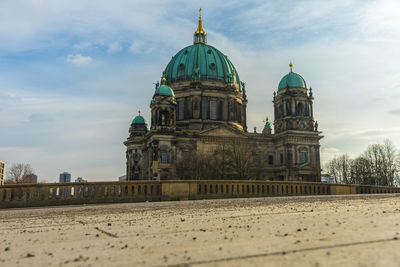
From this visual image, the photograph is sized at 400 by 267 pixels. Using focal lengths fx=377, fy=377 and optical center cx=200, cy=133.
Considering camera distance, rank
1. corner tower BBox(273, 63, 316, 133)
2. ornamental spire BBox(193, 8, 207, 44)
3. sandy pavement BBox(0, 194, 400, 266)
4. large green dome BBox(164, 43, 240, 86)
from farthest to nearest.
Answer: ornamental spire BBox(193, 8, 207, 44) → large green dome BBox(164, 43, 240, 86) → corner tower BBox(273, 63, 316, 133) → sandy pavement BBox(0, 194, 400, 266)

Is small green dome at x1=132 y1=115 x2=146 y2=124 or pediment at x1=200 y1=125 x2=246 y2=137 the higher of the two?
small green dome at x1=132 y1=115 x2=146 y2=124

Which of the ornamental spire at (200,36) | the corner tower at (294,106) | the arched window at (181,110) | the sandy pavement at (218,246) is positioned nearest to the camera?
the sandy pavement at (218,246)

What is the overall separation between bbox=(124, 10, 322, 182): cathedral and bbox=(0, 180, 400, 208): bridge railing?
1161 inches

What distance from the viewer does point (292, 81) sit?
220ft

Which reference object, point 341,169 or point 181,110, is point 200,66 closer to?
point 181,110

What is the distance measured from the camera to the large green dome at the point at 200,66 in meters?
72.0

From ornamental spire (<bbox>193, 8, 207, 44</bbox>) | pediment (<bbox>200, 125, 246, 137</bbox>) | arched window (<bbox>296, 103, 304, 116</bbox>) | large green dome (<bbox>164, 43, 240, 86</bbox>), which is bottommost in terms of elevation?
pediment (<bbox>200, 125, 246, 137</bbox>)

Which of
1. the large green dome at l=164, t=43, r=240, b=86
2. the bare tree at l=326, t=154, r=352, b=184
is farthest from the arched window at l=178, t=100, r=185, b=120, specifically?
the bare tree at l=326, t=154, r=352, b=184

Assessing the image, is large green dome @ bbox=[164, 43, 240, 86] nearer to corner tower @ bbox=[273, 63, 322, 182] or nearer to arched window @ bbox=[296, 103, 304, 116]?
corner tower @ bbox=[273, 63, 322, 182]

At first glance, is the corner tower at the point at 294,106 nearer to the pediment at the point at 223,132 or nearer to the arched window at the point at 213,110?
the pediment at the point at 223,132

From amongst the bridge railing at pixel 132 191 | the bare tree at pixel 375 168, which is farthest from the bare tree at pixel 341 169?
the bridge railing at pixel 132 191

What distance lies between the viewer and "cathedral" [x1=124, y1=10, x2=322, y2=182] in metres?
61.0

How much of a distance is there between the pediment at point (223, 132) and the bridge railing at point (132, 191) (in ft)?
118

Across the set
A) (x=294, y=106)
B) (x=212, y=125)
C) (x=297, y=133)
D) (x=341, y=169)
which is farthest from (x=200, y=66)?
(x=341, y=169)
